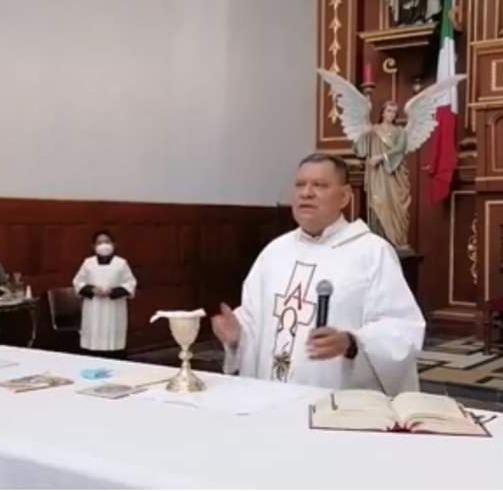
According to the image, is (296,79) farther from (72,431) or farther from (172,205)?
(72,431)

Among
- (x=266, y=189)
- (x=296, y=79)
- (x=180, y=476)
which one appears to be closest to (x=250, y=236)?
(x=266, y=189)

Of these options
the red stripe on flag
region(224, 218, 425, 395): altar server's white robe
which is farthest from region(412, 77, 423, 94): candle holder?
region(224, 218, 425, 395): altar server's white robe

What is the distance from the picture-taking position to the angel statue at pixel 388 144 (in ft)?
29.8

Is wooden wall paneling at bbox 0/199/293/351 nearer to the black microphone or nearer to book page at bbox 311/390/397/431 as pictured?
the black microphone

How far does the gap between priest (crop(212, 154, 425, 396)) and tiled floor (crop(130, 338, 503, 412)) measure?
8.77 feet

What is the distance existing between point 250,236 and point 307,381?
22.5 feet

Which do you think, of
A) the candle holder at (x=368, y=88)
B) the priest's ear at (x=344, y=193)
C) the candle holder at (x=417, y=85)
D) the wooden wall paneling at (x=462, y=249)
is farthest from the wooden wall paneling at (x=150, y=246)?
the priest's ear at (x=344, y=193)

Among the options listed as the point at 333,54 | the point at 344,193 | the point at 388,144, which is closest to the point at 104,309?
the point at 388,144

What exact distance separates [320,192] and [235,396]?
0.87m

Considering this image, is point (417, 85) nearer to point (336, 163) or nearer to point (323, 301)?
point (336, 163)

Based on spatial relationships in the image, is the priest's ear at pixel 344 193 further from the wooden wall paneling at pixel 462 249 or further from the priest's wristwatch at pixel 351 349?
the wooden wall paneling at pixel 462 249

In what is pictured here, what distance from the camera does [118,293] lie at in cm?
695

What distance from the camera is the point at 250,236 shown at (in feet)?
32.8

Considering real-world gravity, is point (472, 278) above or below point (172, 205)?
below
